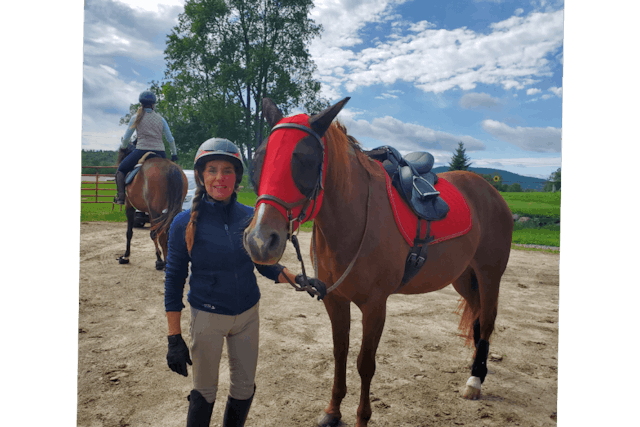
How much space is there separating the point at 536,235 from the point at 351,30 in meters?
2.91

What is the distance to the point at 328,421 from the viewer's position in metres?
2.49

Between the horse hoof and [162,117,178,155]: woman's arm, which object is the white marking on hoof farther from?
[162,117,178,155]: woman's arm

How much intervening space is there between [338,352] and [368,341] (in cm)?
36

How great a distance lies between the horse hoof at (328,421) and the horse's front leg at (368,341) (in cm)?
22

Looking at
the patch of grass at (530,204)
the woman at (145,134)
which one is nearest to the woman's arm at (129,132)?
the woman at (145,134)

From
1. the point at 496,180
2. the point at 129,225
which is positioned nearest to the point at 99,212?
the point at 129,225

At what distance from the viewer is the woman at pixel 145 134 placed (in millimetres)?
3474

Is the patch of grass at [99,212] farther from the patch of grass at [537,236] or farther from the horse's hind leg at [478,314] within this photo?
the patch of grass at [537,236]

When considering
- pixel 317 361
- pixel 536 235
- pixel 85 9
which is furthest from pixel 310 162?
pixel 536 235

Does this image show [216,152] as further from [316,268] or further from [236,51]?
[236,51]

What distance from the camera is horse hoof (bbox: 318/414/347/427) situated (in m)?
2.48

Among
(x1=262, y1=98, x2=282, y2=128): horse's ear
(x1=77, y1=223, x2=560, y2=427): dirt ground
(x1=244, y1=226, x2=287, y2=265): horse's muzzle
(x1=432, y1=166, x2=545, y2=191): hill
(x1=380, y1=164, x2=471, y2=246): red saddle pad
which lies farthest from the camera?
(x1=432, y1=166, x2=545, y2=191): hill

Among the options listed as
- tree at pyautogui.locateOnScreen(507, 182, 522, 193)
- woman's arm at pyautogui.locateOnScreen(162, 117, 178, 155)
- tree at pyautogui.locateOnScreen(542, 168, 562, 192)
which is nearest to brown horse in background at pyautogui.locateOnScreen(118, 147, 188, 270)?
woman's arm at pyautogui.locateOnScreen(162, 117, 178, 155)

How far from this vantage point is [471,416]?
2.65 meters
